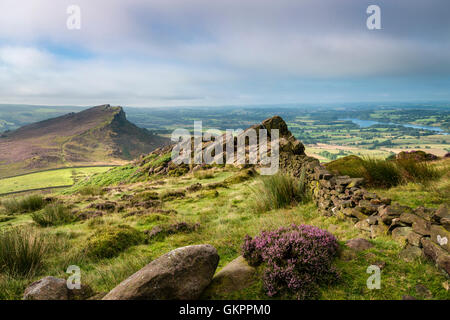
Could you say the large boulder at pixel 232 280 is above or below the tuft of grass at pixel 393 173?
below

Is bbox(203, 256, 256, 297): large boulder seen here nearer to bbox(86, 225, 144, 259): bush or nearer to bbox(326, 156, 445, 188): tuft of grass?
bbox(86, 225, 144, 259): bush

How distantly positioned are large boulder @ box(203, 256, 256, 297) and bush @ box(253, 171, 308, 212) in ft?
19.0

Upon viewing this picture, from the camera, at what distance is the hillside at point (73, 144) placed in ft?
420

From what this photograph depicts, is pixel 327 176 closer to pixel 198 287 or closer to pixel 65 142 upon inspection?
pixel 198 287

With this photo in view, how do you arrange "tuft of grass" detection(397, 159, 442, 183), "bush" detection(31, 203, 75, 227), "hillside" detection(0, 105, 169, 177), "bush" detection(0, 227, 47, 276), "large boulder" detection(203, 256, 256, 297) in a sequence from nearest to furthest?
"large boulder" detection(203, 256, 256, 297)
"bush" detection(0, 227, 47, 276)
"tuft of grass" detection(397, 159, 442, 183)
"bush" detection(31, 203, 75, 227)
"hillside" detection(0, 105, 169, 177)

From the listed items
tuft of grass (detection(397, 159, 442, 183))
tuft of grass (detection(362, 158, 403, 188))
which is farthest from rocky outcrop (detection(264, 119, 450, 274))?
tuft of grass (detection(397, 159, 442, 183))

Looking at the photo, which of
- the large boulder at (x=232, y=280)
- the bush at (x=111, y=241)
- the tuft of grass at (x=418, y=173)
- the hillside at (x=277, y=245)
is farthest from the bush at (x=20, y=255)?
the tuft of grass at (x=418, y=173)

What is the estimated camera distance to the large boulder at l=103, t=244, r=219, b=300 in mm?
3156

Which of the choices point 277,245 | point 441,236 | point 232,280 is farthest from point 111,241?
point 441,236

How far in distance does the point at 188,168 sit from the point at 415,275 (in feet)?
97.1

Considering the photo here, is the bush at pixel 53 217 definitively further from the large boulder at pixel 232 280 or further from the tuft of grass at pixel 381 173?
the tuft of grass at pixel 381 173

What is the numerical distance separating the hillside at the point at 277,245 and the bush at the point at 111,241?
0.11 ft

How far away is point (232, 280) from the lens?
374 cm

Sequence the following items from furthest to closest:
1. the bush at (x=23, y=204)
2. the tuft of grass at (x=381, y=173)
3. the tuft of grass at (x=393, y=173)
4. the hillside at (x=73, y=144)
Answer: the hillside at (x=73, y=144)
the bush at (x=23, y=204)
the tuft of grass at (x=381, y=173)
the tuft of grass at (x=393, y=173)
